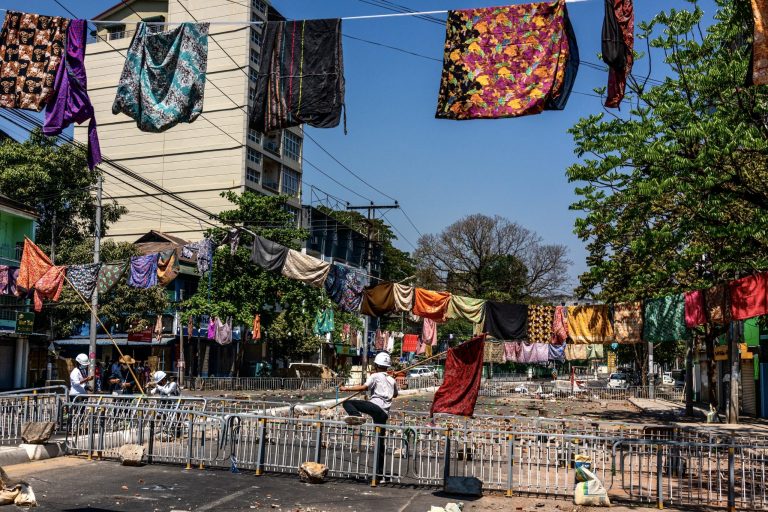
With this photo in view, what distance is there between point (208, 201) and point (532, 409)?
34796 mm

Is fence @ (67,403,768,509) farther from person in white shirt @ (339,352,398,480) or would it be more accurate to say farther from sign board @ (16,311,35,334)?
sign board @ (16,311,35,334)

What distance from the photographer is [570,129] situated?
2022 centimetres

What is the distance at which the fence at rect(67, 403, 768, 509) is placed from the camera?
1102 centimetres

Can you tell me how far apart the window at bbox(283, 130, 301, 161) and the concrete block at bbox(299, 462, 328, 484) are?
5372 cm

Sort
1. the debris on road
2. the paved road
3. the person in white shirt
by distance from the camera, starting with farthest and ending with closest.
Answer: the person in white shirt, the paved road, the debris on road

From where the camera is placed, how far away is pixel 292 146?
65562 millimetres

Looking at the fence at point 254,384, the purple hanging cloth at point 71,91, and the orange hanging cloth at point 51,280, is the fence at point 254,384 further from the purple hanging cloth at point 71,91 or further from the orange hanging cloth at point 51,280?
the purple hanging cloth at point 71,91

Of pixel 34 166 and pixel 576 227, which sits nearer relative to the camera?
pixel 576 227

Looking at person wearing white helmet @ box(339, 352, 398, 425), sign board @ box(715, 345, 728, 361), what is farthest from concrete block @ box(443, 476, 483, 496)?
sign board @ box(715, 345, 728, 361)

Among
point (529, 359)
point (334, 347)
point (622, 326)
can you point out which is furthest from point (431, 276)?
point (622, 326)

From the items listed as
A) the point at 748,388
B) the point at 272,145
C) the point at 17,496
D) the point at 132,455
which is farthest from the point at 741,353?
the point at 272,145

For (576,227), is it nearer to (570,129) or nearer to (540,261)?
(570,129)

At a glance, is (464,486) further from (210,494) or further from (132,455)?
(132,455)

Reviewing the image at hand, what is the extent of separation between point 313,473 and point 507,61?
23.3 feet
